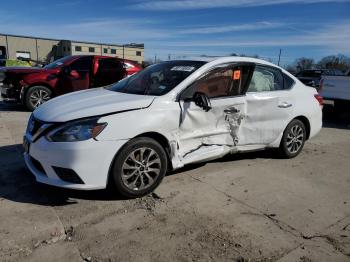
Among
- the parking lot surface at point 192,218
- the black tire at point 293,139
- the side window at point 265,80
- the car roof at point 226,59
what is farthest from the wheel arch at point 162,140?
the black tire at point 293,139

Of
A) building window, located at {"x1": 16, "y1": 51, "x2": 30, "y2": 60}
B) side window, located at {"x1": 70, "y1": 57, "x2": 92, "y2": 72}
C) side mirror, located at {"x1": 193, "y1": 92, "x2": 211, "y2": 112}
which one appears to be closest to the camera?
side mirror, located at {"x1": 193, "y1": 92, "x2": 211, "y2": 112}

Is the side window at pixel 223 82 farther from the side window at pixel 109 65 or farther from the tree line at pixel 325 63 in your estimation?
the tree line at pixel 325 63

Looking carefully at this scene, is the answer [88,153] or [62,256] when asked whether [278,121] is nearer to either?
[88,153]

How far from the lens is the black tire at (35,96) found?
9656 mm

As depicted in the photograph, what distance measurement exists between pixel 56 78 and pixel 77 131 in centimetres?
680

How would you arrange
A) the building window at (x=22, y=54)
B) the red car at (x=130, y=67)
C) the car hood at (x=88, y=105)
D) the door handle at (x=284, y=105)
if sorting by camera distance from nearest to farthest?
1. the car hood at (x=88, y=105)
2. the door handle at (x=284, y=105)
3. the red car at (x=130, y=67)
4. the building window at (x=22, y=54)

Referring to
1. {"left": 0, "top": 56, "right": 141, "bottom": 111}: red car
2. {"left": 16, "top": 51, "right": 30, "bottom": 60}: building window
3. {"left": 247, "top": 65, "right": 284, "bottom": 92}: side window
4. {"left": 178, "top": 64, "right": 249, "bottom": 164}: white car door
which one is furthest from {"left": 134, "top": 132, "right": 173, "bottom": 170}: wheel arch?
{"left": 16, "top": 51, "right": 30, "bottom": 60}: building window

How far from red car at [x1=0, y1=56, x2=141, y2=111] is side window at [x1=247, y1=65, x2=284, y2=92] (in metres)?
6.11

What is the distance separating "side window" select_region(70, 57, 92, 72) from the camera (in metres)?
10.3

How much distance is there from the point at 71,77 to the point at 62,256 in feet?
25.5

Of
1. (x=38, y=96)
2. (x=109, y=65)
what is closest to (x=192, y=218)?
(x=38, y=96)

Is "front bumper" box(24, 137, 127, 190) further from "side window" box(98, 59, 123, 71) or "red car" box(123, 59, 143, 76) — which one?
"red car" box(123, 59, 143, 76)

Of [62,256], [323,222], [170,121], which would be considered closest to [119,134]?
[170,121]

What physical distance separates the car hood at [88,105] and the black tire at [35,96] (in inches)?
221
